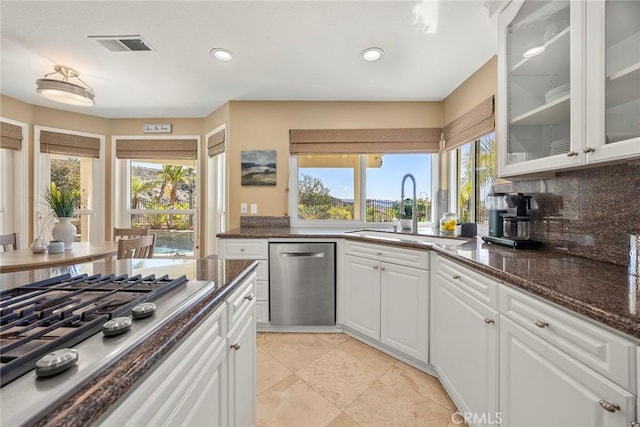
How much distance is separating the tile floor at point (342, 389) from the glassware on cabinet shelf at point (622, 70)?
5.25 ft

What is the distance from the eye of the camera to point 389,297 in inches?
80.0

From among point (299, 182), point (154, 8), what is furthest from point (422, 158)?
point (154, 8)

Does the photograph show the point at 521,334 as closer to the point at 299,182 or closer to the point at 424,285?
the point at 424,285

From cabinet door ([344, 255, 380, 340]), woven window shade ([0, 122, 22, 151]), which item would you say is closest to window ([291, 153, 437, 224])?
cabinet door ([344, 255, 380, 340])

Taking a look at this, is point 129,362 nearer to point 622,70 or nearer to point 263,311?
point 622,70

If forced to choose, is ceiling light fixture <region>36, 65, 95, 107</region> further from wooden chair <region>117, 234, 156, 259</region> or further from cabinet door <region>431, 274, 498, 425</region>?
cabinet door <region>431, 274, 498, 425</region>

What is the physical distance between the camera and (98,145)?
11.8 feet

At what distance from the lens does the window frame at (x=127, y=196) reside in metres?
3.64

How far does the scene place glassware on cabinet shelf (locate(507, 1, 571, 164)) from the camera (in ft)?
4.12

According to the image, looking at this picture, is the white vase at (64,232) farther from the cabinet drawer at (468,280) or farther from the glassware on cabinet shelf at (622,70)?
the glassware on cabinet shelf at (622,70)

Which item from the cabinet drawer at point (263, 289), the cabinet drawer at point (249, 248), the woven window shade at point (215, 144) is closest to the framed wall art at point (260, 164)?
the woven window shade at point (215, 144)

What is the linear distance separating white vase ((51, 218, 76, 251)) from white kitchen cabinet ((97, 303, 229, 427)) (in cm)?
246

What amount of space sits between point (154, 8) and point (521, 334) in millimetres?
2595

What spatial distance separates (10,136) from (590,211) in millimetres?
5218
